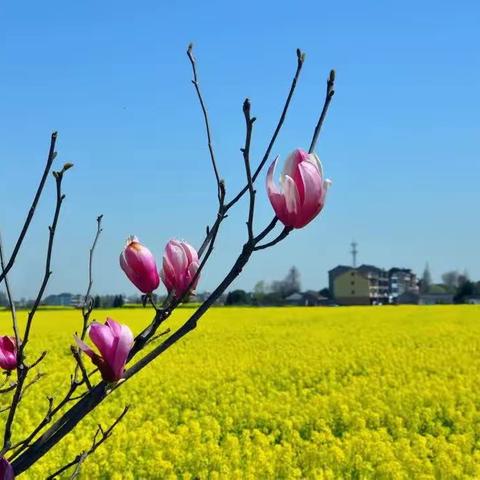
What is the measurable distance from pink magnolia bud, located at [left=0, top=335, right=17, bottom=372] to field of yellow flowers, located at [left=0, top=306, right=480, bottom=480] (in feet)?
7.28

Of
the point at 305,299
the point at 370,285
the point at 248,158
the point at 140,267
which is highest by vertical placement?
the point at 370,285

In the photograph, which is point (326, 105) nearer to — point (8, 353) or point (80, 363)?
point (80, 363)

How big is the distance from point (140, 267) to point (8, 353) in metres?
A: 0.28

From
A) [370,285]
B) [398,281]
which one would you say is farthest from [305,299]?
[398,281]

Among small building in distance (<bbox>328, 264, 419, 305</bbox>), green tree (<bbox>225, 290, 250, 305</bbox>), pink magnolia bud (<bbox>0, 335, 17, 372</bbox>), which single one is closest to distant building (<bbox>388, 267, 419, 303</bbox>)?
small building in distance (<bbox>328, 264, 419, 305</bbox>)

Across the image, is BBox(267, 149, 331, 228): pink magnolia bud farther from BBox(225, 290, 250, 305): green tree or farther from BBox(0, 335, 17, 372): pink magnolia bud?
BBox(225, 290, 250, 305): green tree

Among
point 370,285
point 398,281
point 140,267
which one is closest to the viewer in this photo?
point 140,267

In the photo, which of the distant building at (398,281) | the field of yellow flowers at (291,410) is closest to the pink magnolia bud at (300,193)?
the field of yellow flowers at (291,410)

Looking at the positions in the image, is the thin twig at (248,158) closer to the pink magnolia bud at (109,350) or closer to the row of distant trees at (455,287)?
the pink magnolia bud at (109,350)

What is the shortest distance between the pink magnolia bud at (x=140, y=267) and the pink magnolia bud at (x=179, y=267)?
0.03 m

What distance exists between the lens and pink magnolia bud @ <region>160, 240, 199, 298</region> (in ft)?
3.74

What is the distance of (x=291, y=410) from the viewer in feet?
29.2

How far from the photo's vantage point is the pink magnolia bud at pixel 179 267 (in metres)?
1.14

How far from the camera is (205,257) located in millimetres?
1139
